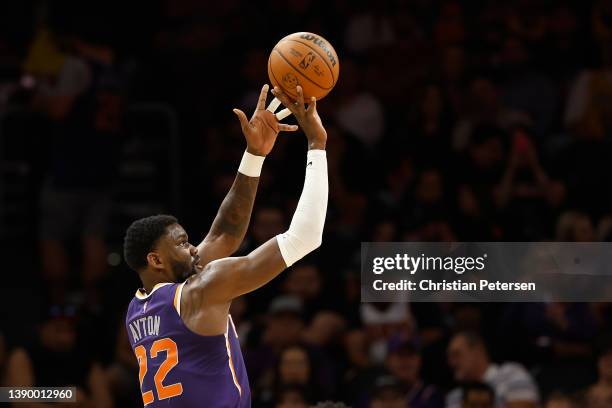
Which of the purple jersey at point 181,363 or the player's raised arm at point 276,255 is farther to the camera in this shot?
the purple jersey at point 181,363

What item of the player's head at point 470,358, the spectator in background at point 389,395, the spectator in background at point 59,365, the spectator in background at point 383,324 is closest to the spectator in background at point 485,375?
the player's head at point 470,358

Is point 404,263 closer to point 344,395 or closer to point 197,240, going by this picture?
point 344,395

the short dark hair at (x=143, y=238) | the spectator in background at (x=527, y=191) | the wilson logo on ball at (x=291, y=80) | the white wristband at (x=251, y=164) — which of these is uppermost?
the spectator in background at (x=527, y=191)

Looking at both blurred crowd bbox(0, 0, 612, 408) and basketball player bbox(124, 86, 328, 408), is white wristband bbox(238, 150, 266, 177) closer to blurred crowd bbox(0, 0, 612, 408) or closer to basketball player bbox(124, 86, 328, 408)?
basketball player bbox(124, 86, 328, 408)

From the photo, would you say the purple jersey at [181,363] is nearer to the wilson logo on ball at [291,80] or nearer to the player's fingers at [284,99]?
the player's fingers at [284,99]

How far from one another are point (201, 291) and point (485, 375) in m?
3.82

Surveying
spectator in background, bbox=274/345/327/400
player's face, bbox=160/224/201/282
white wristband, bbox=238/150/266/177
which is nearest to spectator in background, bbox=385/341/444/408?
spectator in background, bbox=274/345/327/400

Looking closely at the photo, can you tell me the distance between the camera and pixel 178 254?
17.5 ft

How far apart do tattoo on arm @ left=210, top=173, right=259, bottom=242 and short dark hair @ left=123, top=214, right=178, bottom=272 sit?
1.91 feet

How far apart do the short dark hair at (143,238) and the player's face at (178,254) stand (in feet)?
0.13

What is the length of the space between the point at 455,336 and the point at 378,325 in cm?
79

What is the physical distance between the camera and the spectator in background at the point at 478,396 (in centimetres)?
780

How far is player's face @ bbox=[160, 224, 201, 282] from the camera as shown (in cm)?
534

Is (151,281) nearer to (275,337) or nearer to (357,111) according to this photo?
(275,337)
